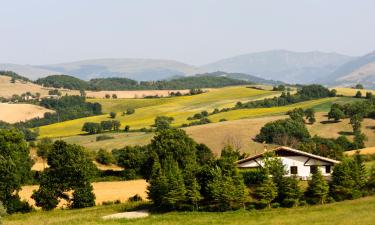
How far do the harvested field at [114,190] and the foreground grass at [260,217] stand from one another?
12.8 metres

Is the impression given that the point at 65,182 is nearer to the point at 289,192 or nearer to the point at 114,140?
the point at 289,192

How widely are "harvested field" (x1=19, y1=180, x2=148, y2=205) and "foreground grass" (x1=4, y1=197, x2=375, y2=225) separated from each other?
12754mm

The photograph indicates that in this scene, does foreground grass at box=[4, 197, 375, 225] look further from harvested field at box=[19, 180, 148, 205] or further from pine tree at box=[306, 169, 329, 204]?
harvested field at box=[19, 180, 148, 205]

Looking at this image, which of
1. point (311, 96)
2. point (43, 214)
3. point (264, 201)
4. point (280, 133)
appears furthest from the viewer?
point (311, 96)

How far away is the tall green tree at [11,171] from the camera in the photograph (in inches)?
2509

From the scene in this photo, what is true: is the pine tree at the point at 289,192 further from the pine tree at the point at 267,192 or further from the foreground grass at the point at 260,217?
the foreground grass at the point at 260,217

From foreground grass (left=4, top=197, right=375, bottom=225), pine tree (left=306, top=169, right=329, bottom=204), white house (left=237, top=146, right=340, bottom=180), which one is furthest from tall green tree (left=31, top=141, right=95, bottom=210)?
pine tree (left=306, top=169, right=329, bottom=204)

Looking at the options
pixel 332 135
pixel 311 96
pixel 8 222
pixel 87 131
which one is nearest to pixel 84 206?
pixel 8 222

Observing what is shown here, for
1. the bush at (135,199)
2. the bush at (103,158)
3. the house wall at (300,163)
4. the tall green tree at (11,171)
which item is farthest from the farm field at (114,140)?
the house wall at (300,163)

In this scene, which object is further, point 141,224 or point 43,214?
point 43,214

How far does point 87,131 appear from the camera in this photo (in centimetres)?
16238

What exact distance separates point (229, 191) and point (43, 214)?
1938cm

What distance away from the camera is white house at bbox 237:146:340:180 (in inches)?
2569

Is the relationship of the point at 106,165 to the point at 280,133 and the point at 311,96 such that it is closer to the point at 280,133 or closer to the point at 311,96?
the point at 280,133
